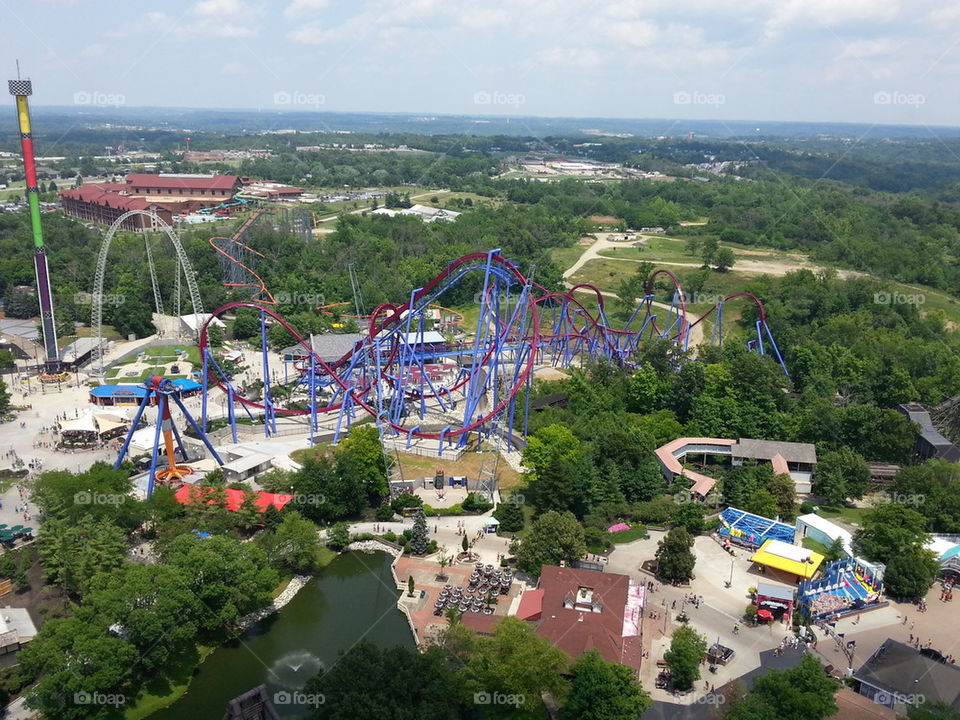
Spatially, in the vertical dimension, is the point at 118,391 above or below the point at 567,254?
below

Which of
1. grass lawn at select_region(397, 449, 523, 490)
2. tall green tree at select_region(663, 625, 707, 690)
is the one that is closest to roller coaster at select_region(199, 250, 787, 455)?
grass lawn at select_region(397, 449, 523, 490)

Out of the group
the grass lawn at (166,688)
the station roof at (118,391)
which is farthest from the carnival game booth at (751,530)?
the station roof at (118,391)

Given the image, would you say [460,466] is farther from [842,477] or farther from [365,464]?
[842,477]

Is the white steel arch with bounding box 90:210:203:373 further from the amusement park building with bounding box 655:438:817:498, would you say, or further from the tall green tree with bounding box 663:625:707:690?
the tall green tree with bounding box 663:625:707:690

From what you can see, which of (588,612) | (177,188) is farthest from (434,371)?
(177,188)

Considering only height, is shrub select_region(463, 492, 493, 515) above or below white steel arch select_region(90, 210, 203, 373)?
below
